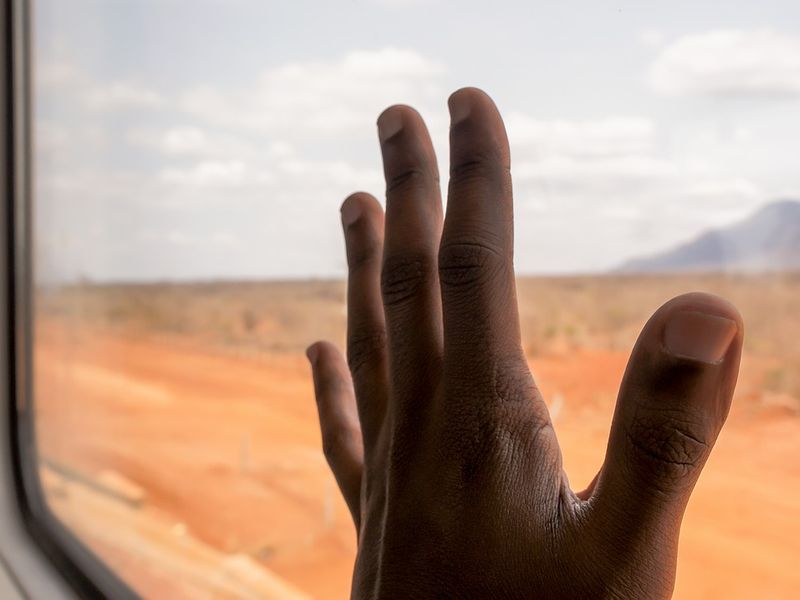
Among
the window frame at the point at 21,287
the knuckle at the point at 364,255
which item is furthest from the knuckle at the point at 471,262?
the window frame at the point at 21,287

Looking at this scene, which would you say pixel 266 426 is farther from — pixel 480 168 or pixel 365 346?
pixel 480 168

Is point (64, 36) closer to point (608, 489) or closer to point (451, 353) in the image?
point (451, 353)

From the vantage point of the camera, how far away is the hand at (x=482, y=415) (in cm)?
42

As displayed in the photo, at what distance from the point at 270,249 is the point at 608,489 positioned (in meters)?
0.92

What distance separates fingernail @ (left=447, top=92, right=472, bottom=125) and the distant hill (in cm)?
29

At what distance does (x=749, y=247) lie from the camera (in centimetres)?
68

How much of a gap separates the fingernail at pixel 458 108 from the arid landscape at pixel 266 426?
289 millimetres

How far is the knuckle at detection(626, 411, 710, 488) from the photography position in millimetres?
419

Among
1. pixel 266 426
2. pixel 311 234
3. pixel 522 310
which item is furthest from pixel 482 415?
pixel 266 426

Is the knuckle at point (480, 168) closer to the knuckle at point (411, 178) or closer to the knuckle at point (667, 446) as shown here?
the knuckle at point (411, 178)

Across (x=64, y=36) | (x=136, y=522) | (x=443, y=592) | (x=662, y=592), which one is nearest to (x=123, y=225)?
(x=64, y=36)

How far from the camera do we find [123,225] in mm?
1881

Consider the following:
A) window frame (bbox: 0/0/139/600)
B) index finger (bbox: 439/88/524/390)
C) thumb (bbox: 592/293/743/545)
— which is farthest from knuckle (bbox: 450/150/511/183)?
window frame (bbox: 0/0/139/600)

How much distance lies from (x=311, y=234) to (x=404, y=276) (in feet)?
1.83
